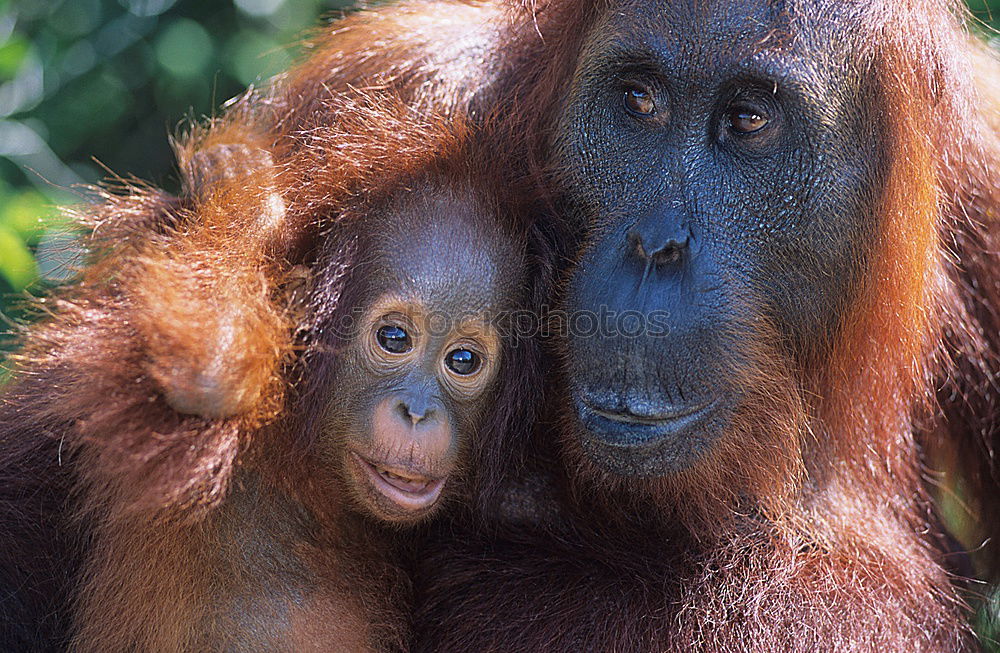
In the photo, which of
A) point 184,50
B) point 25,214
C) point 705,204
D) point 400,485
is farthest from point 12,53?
point 705,204

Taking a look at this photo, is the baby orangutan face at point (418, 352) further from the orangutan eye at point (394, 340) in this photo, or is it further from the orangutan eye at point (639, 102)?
the orangutan eye at point (639, 102)

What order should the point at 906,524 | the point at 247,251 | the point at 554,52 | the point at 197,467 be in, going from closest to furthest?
the point at 197,467 < the point at 247,251 < the point at 554,52 < the point at 906,524

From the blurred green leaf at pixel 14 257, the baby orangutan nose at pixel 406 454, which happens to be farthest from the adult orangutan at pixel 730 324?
the blurred green leaf at pixel 14 257

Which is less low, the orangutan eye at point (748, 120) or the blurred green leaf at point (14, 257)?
the orangutan eye at point (748, 120)

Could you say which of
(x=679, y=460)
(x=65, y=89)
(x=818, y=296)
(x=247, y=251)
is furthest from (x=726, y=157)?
(x=65, y=89)

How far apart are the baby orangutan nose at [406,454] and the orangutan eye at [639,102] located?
73 centimetres

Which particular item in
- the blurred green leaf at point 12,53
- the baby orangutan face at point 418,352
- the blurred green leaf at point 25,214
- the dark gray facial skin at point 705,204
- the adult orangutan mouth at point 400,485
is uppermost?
the dark gray facial skin at point 705,204

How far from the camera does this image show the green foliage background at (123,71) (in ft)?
14.6

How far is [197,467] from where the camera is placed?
219 centimetres

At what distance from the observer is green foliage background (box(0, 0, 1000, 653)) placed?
444 centimetres

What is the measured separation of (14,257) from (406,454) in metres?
1.68

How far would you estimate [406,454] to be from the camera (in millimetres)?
2363

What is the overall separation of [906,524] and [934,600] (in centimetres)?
24

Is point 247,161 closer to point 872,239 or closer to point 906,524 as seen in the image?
point 872,239
